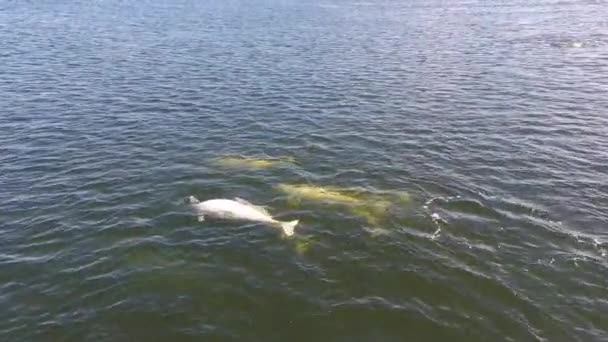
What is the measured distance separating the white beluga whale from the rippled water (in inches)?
24.9

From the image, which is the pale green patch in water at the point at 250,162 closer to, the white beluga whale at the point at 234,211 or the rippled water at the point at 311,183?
the rippled water at the point at 311,183

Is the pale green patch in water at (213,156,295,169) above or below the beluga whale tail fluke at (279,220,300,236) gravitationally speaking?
below

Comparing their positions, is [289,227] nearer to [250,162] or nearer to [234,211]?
[234,211]

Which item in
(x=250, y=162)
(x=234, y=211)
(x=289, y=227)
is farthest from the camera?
(x=250, y=162)

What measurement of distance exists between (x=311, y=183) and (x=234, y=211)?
17.1 feet

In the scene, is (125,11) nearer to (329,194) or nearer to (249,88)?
(249,88)

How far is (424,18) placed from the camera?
8250 centimetres

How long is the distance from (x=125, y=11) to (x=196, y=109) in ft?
186

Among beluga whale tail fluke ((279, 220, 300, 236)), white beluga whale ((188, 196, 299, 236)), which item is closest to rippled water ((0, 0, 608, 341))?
beluga whale tail fluke ((279, 220, 300, 236))

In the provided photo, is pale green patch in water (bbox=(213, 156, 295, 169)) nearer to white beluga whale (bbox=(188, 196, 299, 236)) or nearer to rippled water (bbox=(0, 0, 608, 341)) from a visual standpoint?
rippled water (bbox=(0, 0, 608, 341))

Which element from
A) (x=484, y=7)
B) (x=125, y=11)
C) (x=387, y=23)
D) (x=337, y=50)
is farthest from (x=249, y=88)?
(x=484, y=7)

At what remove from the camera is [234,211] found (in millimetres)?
25031

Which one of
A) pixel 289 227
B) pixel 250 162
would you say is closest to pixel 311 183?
pixel 250 162

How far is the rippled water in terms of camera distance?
61.8ft
